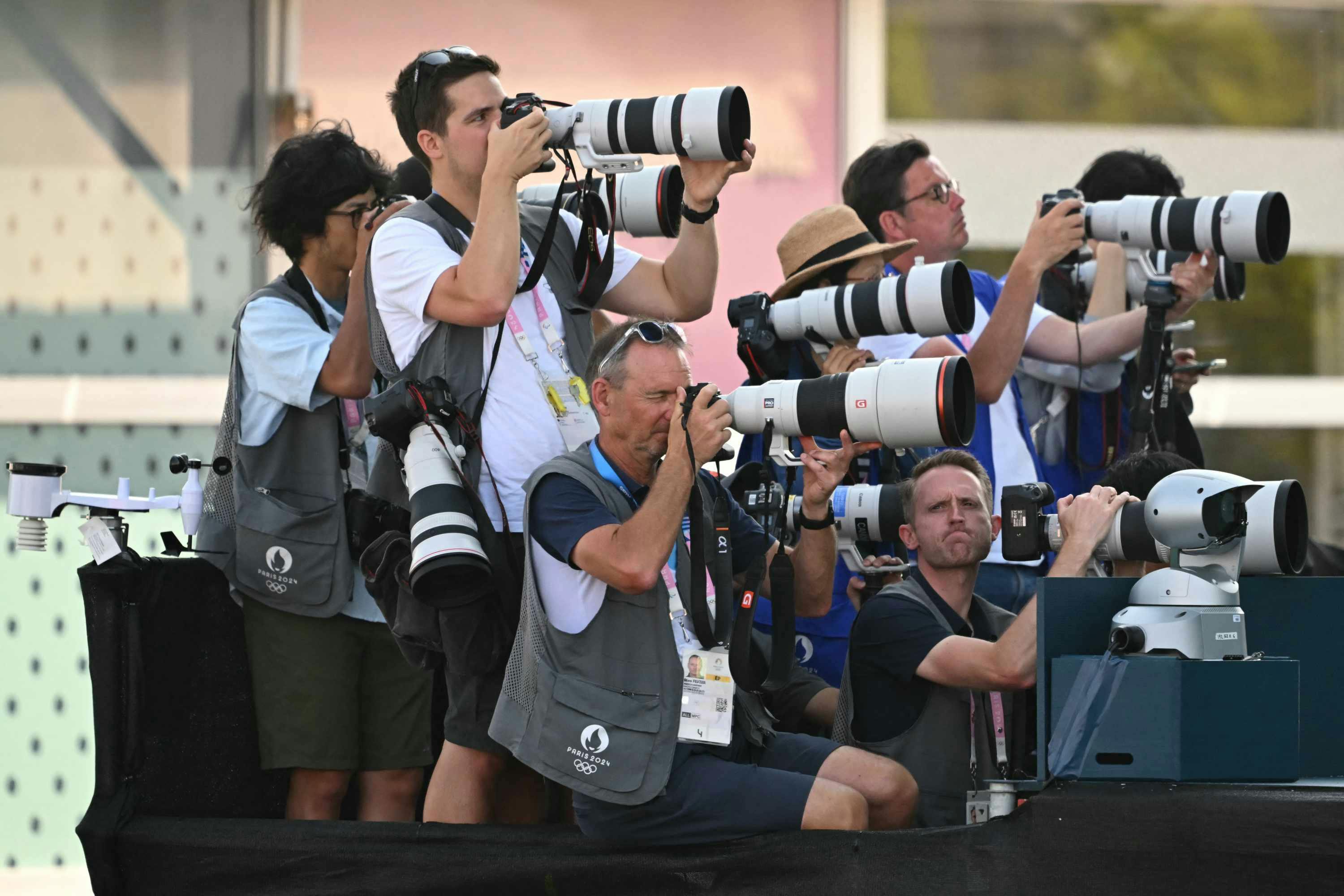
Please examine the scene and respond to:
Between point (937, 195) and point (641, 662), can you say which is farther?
point (937, 195)

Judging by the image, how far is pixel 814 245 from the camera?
12.5ft

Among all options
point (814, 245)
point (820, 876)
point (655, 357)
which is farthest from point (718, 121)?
point (820, 876)

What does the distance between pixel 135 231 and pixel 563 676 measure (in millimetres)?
3520

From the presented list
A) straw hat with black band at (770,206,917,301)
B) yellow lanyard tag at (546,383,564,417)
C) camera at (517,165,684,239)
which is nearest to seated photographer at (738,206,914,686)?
straw hat with black band at (770,206,917,301)

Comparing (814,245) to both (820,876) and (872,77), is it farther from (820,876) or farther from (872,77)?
(872,77)

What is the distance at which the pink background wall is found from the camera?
5.90 meters

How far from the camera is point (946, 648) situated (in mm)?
3078

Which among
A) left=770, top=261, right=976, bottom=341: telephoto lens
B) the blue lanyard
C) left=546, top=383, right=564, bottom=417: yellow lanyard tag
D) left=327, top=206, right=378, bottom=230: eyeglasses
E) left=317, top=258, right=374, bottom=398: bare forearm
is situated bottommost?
the blue lanyard

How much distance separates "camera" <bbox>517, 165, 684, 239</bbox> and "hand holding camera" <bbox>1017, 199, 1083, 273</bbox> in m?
0.77

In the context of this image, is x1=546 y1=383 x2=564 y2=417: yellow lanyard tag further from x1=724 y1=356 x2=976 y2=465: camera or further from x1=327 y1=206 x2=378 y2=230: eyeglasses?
x1=327 y1=206 x2=378 y2=230: eyeglasses

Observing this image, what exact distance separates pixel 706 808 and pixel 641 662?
0.85 feet

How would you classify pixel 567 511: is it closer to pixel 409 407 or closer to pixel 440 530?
pixel 440 530

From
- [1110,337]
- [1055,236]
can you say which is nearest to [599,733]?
[1055,236]

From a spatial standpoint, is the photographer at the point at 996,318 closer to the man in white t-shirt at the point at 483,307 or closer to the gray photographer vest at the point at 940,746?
the gray photographer vest at the point at 940,746
